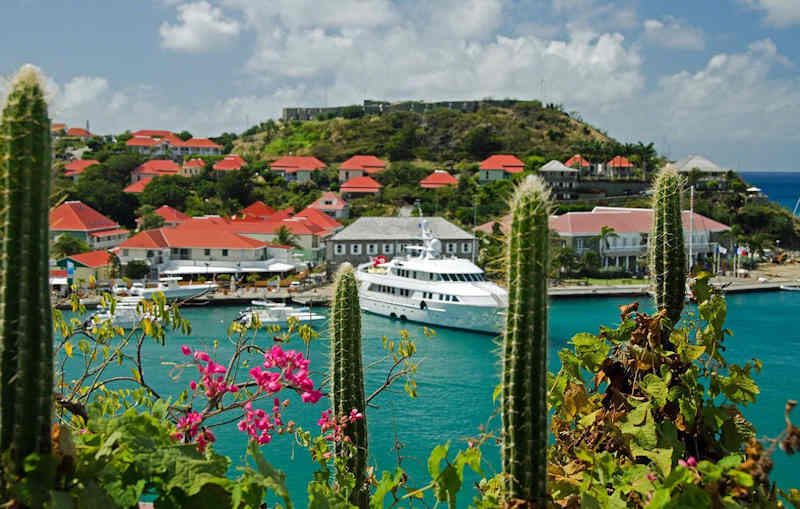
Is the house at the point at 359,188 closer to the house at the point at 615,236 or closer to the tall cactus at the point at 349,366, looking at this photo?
the house at the point at 615,236

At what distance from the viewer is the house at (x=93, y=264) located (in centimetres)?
3283

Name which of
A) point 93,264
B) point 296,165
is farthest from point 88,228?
point 296,165

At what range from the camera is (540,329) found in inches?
94.9

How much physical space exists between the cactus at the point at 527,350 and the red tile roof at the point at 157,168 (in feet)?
210

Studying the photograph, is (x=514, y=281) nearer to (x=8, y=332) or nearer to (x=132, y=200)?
(x=8, y=332)

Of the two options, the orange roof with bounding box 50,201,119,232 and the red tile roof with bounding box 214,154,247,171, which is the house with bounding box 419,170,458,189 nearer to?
the red tile roof with bounding box 214,154,247,171

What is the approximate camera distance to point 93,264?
112 ft

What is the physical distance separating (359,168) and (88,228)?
30.2 metres

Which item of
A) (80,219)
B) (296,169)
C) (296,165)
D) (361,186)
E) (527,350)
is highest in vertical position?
(296,165)

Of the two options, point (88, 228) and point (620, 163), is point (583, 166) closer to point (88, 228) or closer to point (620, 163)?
point (620, 163)

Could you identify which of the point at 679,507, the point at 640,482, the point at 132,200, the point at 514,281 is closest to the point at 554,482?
the point at 640,482

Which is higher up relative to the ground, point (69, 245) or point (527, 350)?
point (69, 245)

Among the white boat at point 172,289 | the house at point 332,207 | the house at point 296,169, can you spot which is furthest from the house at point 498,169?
the white boat at point 172,289

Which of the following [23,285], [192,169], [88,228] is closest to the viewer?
[23,285]
